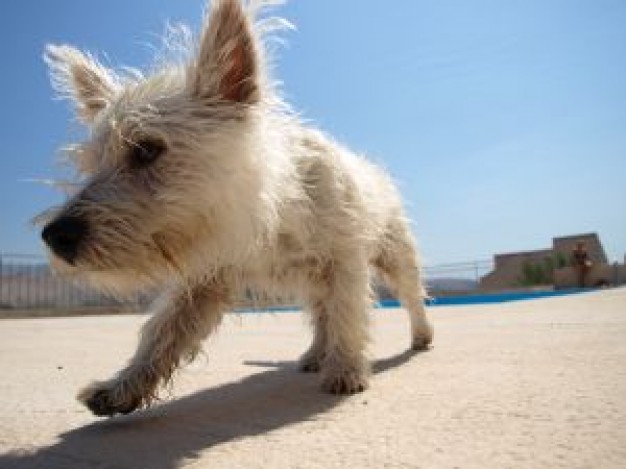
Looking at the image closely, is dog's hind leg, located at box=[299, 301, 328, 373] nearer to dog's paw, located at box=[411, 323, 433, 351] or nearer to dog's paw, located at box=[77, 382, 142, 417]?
dog's paw, located at box=[411, 323, 433, 351]

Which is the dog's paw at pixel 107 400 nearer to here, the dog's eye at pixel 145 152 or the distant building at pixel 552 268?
the dog's eye at pixel 145 152

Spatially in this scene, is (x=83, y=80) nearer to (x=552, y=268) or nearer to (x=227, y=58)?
(x=227, y=58)

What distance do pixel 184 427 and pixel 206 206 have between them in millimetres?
848

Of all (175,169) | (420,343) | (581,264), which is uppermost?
(581,264)

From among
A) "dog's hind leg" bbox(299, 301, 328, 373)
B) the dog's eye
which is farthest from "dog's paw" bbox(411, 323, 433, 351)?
the dog's eye

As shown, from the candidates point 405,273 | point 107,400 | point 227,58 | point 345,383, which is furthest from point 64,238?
point 405,273

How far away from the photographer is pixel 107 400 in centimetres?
269

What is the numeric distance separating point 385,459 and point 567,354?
2.14 m

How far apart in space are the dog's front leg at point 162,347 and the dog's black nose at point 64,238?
70 centimetres

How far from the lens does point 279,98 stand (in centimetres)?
318

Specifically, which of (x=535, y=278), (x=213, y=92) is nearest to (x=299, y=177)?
(x=213, y=92)

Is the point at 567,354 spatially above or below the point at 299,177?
below

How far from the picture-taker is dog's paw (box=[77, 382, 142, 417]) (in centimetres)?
266

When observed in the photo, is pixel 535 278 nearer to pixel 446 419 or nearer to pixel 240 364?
pixel 240 364
